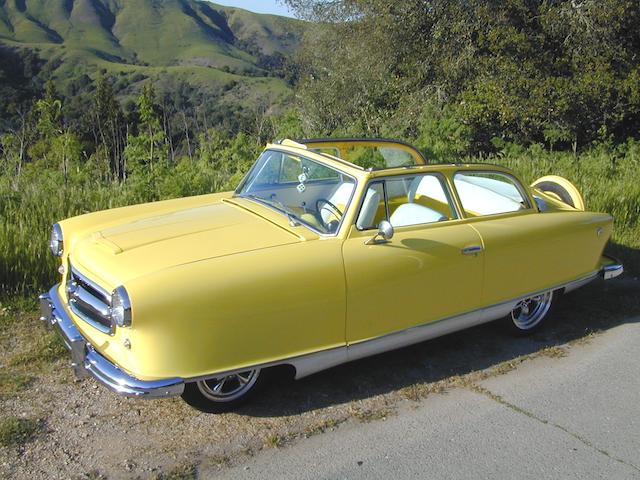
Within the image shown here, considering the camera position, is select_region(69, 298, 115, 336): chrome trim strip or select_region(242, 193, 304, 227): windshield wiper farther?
select_region(242, 193, 304, 227): windshield wiper

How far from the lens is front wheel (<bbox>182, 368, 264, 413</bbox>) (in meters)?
3.30

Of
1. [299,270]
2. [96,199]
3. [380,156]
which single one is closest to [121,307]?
[299,270]

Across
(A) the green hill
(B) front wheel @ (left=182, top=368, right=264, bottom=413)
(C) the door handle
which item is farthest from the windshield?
(A) the green hill

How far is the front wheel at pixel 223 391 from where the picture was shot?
3.30 m

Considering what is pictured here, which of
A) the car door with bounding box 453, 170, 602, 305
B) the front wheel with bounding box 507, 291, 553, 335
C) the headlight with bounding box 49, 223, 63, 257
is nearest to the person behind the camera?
the headlight with bounding box 49, 223, 63, 257

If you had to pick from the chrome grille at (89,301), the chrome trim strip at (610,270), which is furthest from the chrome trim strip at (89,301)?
the chrome trim strip at (610,270)

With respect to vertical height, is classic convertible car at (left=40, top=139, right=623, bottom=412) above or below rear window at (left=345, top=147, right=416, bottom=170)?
below

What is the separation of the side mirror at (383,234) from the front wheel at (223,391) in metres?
1.02

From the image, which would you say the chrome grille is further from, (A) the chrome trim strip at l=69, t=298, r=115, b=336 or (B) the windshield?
(B) the windshield

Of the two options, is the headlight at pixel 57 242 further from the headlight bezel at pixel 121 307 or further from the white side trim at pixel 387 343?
the white side trim at pixel 387 343

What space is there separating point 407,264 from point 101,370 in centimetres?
185

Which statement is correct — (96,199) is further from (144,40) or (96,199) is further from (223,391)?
(144,40)

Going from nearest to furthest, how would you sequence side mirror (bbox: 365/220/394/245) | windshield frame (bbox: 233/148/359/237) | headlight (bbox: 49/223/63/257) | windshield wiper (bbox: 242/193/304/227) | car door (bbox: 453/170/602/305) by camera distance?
1. side mirror (bbox: 365/220/394/245)
2. windshield frame (bbox: 233/148/359/237)
3. windshield wiper (bbox: 242/193/304/227)
4. headlight (bbox: 49/223/63/257)
5. car door (bbox: 453/170/602/305)

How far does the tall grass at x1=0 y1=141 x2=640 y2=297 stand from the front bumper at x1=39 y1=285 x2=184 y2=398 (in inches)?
60.9
